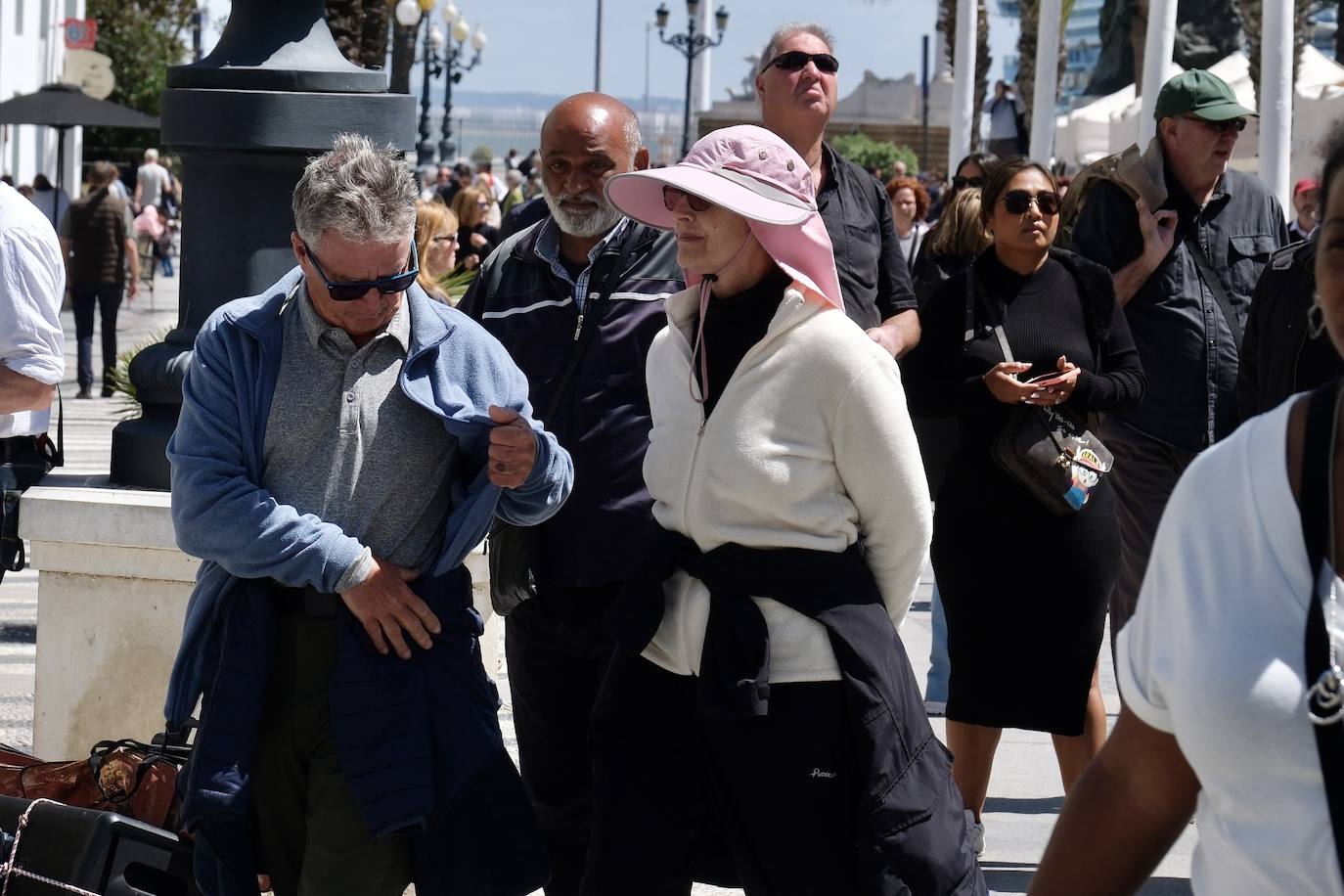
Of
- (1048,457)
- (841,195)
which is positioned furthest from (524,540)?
(1048,457)

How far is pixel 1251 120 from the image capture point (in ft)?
58.6

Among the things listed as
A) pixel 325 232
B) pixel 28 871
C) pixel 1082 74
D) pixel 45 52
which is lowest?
pixel 28 871

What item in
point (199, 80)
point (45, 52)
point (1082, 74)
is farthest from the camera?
point (1082, 74)

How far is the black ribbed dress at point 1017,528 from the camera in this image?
4.78 meters

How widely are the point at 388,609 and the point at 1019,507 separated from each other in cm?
201

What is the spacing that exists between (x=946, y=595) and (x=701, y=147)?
176 cm

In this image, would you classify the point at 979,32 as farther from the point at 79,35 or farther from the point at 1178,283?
the point at 1178,283

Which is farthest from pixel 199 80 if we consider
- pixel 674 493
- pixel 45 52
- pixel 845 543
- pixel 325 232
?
pixel 45 52

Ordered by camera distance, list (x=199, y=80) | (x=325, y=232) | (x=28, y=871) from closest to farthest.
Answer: (x=325, y=232) → (x=28, y=871) → (x=199, y=80)

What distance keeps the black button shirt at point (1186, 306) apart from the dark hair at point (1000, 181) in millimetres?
476

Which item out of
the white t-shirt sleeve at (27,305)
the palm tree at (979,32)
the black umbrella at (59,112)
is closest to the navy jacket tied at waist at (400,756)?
the white t-shirt sleeve at (27,305)

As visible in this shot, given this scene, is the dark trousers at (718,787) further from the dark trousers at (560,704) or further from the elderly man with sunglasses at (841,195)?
the elderly man with sunglasses at (841,195)

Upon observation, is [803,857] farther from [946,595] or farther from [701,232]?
[946,595]

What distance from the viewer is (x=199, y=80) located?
4.78 m
